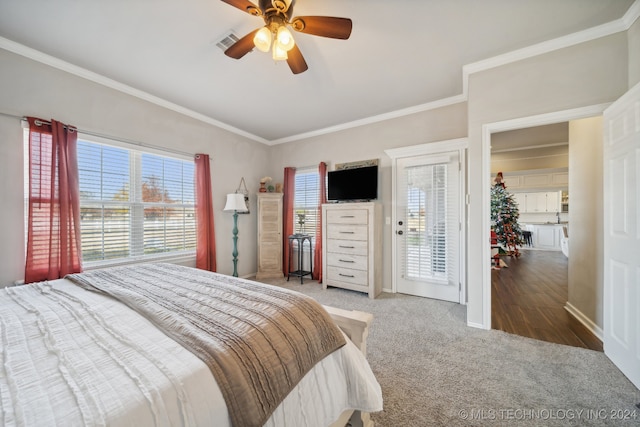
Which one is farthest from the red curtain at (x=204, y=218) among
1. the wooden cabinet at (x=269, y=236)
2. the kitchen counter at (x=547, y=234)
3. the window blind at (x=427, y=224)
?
the kitchen counter at (x=547, y=234)

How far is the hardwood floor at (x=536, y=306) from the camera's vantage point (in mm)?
2252

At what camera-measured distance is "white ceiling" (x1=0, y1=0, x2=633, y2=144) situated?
180cm

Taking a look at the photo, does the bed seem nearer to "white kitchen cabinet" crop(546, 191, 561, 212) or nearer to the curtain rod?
the curtain rod

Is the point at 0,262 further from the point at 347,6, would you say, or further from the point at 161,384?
the point at 347,6

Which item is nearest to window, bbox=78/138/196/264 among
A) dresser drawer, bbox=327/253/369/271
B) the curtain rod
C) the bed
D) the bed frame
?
the curtain rod

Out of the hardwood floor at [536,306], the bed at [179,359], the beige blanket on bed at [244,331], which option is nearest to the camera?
the bed at [179,359]

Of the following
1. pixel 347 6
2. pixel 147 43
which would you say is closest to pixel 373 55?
pixel 347 6

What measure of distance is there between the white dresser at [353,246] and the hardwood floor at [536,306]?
1467 mm

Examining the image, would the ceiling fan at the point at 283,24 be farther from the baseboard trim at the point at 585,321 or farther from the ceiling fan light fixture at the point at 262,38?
the baseboard trim at the point at 585,321

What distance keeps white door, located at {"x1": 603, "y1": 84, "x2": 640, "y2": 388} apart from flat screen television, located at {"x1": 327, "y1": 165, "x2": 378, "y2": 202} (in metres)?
2.24

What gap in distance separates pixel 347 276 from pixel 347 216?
89cm

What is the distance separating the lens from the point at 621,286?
5.82ft

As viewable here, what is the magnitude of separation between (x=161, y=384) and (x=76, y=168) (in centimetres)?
288

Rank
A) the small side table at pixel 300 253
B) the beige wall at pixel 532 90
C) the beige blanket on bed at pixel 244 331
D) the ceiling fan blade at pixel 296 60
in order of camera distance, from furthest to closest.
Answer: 1. the small side table at pixel 300 253
2. the beige wall at pixel 532 90
3. the ceiling fan blade at pixel 296 60
4. the beige blanket on bed at pixel 244 331
